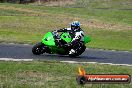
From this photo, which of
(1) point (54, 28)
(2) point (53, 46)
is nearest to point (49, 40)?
(2) point (53, 46)

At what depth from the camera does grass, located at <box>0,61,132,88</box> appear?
13.0 m

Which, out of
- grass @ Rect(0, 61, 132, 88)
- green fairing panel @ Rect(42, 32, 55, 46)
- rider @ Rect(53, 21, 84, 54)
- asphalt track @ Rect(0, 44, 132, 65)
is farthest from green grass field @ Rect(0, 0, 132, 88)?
rider @ Rect(53, 21, 84, 54)

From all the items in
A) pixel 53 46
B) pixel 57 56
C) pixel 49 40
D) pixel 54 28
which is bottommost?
pixel 54 28

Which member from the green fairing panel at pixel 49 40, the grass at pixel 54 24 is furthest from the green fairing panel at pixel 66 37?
the grass at pixel 54 24

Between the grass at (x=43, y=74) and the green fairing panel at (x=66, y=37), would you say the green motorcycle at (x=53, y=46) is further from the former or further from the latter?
the grass at (x=43, y=74)

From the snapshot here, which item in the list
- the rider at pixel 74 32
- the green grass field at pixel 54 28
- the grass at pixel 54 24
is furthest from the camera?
the grass at pixel 54 24

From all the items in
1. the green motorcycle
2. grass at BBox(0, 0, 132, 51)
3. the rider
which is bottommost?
grass at BBox(0, 0, 132, 51)

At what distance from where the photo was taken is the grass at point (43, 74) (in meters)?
13.0

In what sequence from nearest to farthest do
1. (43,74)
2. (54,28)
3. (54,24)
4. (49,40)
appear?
(43,74)
(49,40)
(54,28)
(54,24)

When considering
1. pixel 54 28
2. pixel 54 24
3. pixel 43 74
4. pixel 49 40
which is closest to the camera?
pixel 43 74

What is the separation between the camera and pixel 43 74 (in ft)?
48.7

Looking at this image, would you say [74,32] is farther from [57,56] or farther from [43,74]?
[43,74]

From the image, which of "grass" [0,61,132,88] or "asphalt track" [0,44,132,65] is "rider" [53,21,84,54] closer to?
"asphalt track" [0,44,132,65]

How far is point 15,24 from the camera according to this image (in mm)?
44844
